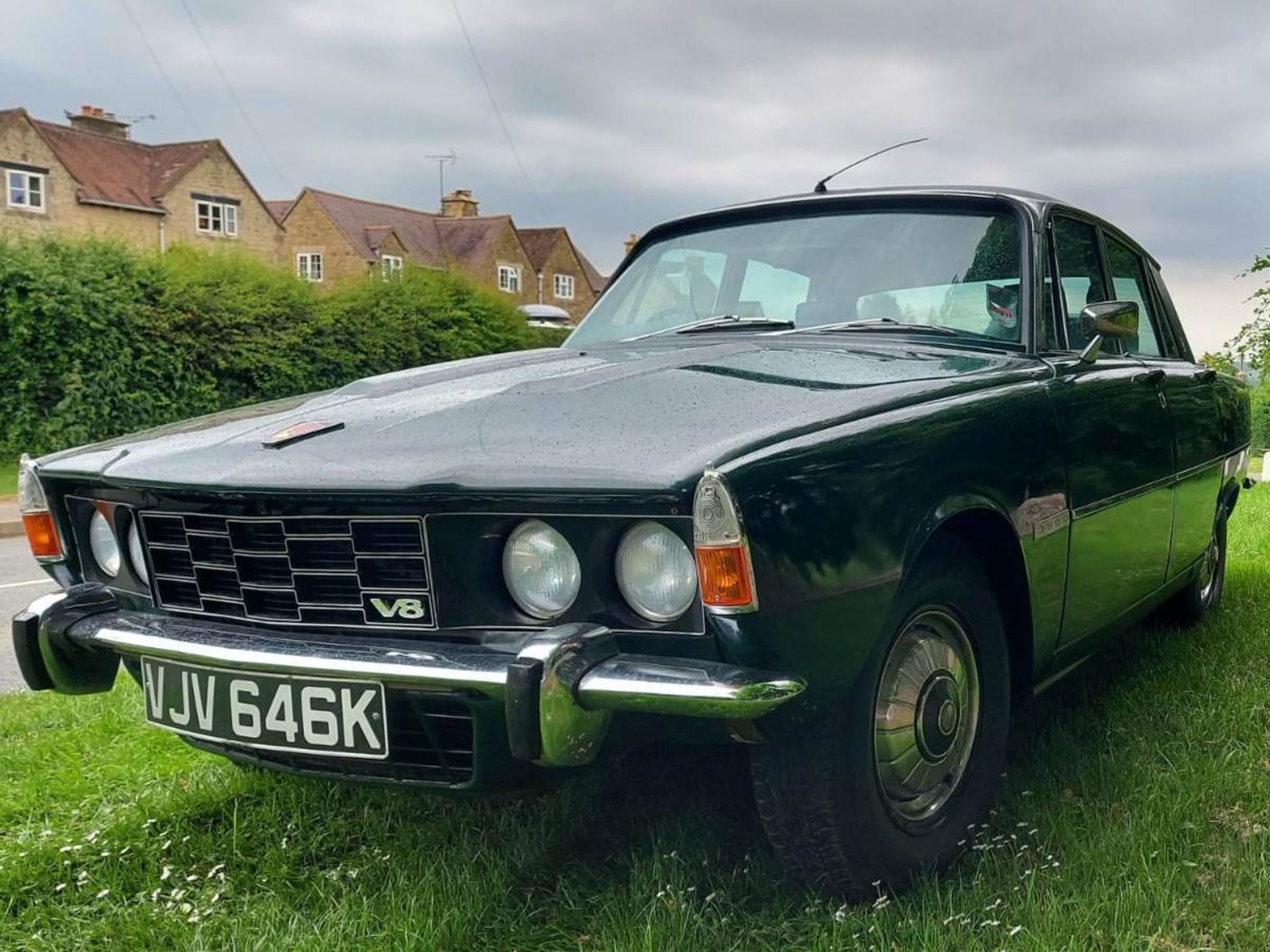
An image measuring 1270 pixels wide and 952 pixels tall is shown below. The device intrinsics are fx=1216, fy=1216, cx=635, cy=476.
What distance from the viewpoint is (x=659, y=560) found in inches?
80.0

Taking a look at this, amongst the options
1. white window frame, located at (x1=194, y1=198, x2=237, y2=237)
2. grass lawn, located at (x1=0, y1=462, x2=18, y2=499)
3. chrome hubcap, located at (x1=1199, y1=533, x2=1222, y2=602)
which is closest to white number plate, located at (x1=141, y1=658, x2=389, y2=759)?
chrome hubcap, located at (x1=1199, y1=533, x2=1222, y2=602)

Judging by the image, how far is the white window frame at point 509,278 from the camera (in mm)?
46875

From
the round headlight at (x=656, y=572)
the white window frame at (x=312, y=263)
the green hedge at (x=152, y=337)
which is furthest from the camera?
the white window frame at (x=312, y=263)

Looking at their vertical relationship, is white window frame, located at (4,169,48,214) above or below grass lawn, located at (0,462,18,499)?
above

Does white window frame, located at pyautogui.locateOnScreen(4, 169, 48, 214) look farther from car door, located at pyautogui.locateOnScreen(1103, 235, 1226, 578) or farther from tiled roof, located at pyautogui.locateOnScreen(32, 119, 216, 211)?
car door, located at pyautogui.locateOnScreen(1103, 235, 1226, 578)

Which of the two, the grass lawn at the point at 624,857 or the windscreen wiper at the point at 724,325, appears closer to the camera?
the grass lawn at the point at 624,857

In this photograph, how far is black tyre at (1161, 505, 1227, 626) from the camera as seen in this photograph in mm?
4531

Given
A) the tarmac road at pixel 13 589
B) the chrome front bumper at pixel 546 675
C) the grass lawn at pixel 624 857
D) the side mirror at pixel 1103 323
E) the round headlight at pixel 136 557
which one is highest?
the side mirror at pixel 1103 323

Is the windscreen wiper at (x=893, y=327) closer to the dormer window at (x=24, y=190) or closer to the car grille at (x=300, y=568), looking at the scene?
the car grille at (x=300, y=568)

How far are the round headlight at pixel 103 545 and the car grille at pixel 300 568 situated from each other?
0.86 ft

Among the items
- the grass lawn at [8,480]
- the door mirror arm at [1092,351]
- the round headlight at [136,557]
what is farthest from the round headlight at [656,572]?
the grass lawn at [8,480]

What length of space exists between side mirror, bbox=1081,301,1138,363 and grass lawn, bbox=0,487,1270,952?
1.05m

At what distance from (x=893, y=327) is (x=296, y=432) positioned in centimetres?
152

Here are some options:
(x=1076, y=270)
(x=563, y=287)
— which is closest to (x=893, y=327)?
(x=1076, y=270)
